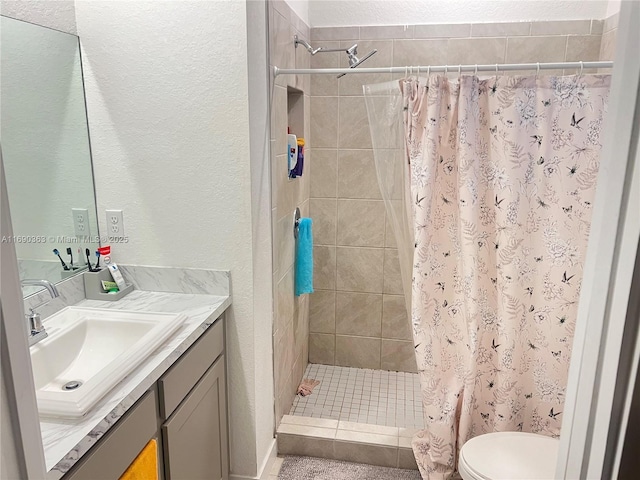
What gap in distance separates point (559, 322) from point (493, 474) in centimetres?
68

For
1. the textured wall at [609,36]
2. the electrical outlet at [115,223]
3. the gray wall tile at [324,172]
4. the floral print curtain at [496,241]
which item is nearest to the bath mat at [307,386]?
the floral print curtain at [496,241]

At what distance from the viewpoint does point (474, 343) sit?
205cm

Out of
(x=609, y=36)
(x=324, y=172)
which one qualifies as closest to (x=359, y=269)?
(x=324, y=172)

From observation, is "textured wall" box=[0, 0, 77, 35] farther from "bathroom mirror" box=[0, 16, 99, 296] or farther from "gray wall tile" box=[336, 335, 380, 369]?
"gray wall tile" box=[336, 335, 380, 369]

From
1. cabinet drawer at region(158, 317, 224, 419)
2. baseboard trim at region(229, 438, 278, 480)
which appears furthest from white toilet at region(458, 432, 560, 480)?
cabinet drawer at region(158, 317, 224, 419)

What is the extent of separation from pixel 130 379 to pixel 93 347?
0.44 metres

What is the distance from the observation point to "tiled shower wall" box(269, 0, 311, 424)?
2.12 meters

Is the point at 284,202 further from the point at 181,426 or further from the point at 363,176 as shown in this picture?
the point at 181,426

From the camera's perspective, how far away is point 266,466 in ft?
7.35

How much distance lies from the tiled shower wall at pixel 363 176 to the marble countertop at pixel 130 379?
1.20m

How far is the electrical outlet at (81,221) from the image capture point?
6.20 ft

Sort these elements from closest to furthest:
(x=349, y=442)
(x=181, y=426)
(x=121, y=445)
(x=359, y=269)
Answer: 1. (x=121, y=445)
2. (x=181, y=426)
3. (x=349, y=442)
4. (x=359, y=269)

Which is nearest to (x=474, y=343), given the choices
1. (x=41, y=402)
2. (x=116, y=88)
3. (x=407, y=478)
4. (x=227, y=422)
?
(x=407, y=478)

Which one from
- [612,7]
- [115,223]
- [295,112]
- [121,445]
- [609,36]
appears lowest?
[121,445]
